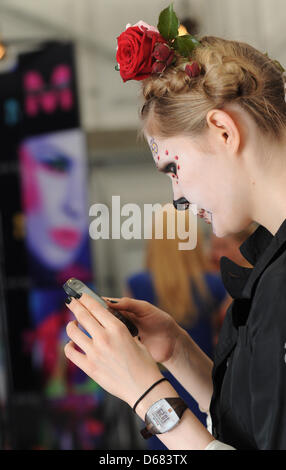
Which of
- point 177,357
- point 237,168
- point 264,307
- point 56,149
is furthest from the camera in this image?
point 56,149

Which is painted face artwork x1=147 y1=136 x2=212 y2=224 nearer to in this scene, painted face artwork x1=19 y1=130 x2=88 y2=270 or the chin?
the chin

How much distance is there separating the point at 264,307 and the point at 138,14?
2540 mm

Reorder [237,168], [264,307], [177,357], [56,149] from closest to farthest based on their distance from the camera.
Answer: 1. [264,307]
2. [237,168]
3. [177,357]
4. [56,149]

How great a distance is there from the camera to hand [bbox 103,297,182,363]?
1.12 meters

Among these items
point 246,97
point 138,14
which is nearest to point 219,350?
point 246,97

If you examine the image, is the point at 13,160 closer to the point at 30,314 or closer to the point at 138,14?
the point at 30,314

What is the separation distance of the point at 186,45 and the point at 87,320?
0.51 metres

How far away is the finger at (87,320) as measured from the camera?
2.85 ft

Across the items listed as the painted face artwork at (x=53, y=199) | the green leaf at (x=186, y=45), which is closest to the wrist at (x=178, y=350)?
the green leaf at (x=186, y=45)

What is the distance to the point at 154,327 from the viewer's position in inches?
44.7

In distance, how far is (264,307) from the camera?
31.2 inches

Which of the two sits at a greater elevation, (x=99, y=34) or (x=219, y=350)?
(x=99, y=34)

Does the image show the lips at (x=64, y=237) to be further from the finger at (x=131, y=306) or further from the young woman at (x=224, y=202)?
the young woman at (x=224, y=202)

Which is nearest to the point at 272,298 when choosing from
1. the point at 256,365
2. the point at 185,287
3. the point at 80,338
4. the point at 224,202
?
the point at 256,365
